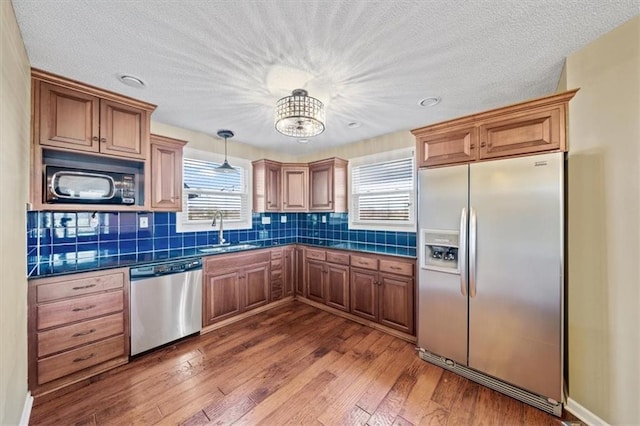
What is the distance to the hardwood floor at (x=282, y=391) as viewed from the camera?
5.62 feet

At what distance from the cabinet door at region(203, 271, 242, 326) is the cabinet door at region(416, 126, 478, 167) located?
2.55 meters

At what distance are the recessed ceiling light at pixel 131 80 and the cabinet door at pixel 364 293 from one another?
2.87 metres

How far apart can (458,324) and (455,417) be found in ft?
2.21

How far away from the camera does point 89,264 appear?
2.27 m

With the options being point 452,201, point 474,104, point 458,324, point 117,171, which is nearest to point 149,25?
point 117,171

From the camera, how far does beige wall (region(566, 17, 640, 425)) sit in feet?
4.78

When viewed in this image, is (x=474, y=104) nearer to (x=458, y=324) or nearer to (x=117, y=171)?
(x=458, y=324)

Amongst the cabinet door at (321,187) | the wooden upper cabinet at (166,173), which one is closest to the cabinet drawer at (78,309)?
the wooden upper cabinet at (166,173)

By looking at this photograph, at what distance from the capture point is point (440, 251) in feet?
7.58

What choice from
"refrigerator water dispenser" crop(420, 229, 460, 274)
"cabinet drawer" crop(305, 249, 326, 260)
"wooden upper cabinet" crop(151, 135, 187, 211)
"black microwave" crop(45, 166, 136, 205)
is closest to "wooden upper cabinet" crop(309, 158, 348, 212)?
"cabinet drawer" crop(305, 249, 326, 260)

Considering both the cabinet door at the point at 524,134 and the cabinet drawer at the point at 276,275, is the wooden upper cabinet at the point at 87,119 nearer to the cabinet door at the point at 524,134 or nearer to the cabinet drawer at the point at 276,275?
the cabinet drawer at the point at 276,275

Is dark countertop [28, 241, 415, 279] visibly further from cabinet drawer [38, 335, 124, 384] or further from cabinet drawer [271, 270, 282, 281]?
cabinet drawer [271, 270, 282, 281]

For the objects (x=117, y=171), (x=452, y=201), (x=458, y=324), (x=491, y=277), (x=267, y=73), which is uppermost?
(x=267, y=73)

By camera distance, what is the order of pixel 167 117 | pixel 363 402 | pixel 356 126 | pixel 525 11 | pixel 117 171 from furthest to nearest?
pixel 356 126
pixel 167 117
pixel 117 171
pixel 363 402
pixel 525 11
